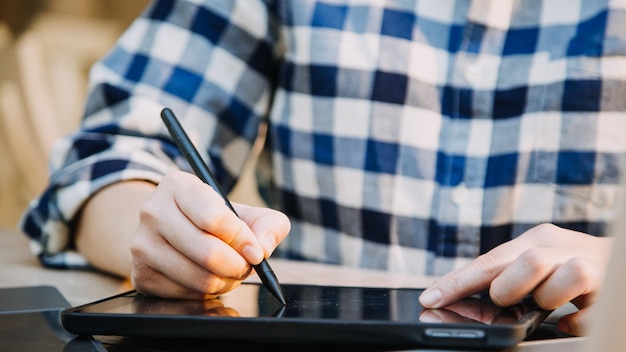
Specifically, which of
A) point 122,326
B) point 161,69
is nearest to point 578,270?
point 122,326

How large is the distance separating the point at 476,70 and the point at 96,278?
47 cm

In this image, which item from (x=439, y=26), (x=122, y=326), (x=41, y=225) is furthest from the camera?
(x=439, y=26)

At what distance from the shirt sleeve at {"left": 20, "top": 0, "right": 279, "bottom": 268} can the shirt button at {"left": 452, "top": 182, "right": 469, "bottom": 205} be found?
28 centimetres

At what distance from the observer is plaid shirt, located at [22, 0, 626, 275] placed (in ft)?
2.75

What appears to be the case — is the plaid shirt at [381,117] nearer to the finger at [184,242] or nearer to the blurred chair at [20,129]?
the finger at [184,242]

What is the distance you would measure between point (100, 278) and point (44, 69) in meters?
1.74

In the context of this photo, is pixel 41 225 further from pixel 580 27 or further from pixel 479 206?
pixel 580 27

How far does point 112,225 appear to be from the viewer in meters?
0.75

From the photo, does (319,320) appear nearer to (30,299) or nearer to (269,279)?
(269,279)

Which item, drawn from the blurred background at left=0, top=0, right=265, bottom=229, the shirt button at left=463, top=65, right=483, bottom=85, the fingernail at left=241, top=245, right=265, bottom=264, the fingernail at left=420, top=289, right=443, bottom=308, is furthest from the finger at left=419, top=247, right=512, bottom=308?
the blurred background at left=0, top=0, right=265, bottom=229

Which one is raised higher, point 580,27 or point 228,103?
point 580,27

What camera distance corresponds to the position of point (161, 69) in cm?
93

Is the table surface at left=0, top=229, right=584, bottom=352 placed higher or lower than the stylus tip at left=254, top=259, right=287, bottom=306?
lower

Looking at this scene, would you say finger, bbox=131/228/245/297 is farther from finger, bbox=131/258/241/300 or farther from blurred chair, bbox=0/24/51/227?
blurred chair, bbox=0/24/51/227
